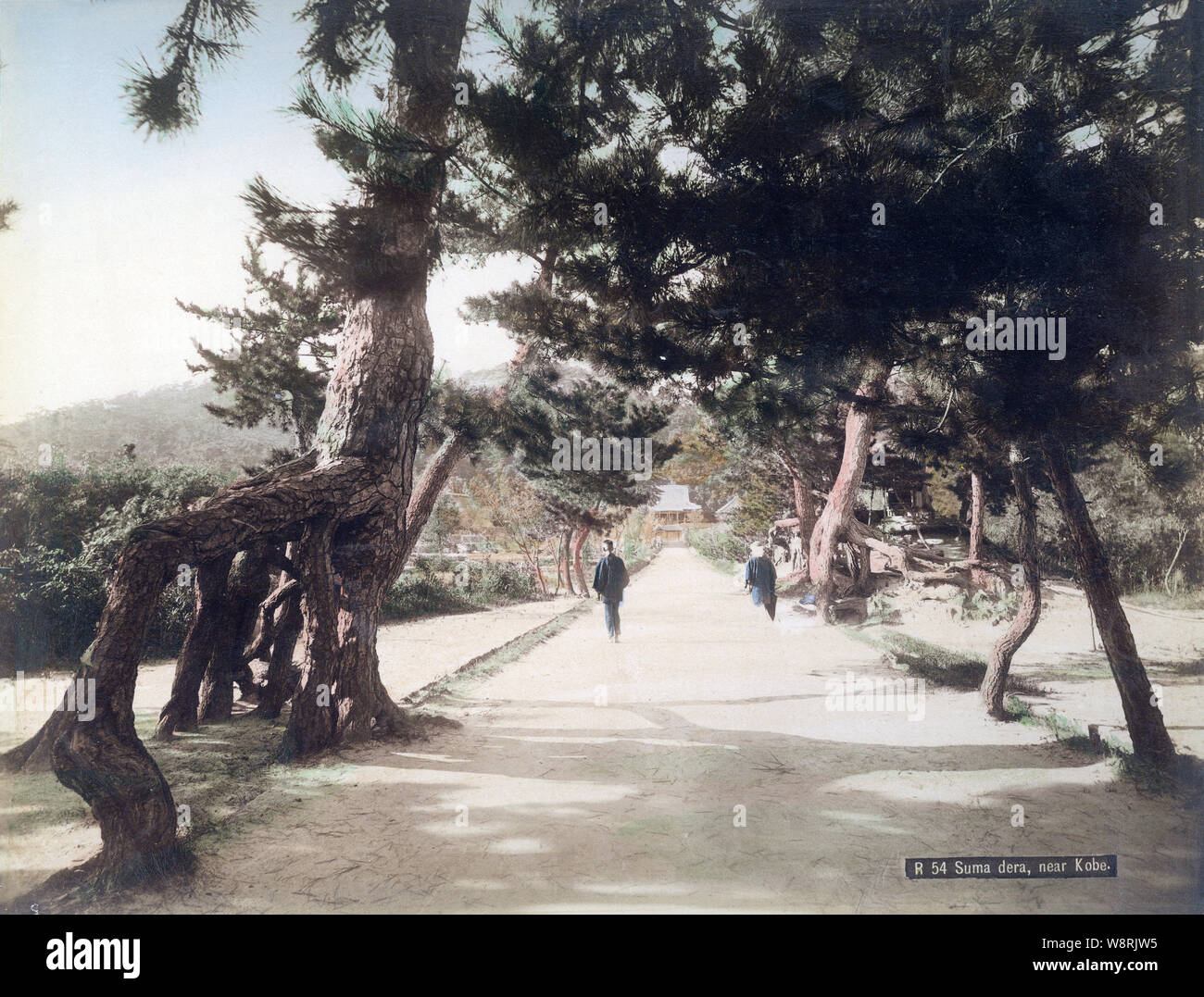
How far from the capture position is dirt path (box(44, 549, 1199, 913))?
2.43 metres

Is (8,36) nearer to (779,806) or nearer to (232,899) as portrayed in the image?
(232,899)

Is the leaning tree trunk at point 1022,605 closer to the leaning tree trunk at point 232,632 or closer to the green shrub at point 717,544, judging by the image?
the green shrub at point 717,544

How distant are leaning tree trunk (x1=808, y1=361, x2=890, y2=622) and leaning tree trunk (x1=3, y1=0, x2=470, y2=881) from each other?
2.36 m

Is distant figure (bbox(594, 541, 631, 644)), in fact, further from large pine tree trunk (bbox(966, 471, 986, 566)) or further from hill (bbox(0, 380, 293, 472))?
large pine tree trunk (bbox(966, 471, 986, 566))

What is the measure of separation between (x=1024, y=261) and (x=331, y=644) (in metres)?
3.93

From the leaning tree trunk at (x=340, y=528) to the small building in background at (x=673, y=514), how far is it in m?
1.75

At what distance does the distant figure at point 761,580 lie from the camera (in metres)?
4.29

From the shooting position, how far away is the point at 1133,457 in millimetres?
3266

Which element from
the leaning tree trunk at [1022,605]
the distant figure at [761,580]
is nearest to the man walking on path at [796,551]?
the distant figure at [761,580]

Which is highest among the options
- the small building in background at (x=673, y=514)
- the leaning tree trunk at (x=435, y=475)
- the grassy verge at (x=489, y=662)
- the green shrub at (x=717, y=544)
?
the leaning tree trunk at (x=435, y=475)

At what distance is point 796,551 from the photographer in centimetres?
459

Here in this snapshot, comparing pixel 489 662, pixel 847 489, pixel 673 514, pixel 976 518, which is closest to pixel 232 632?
pixel 489 662

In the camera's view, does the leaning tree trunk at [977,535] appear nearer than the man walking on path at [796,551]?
Yes

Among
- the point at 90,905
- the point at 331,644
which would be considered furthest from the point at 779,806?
the point at 90,905
